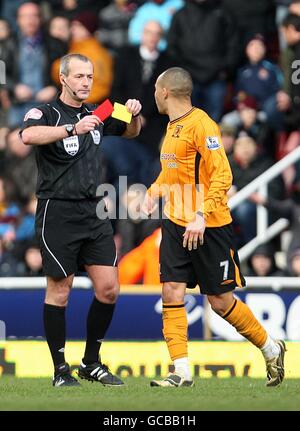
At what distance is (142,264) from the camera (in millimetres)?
12633

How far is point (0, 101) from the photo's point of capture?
14758 millimetres

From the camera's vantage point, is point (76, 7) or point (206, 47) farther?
point (76, 7)

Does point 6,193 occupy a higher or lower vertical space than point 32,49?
lower

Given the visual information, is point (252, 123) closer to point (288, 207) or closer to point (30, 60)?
point (288, 207)

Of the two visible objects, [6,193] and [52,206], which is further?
[6,193]

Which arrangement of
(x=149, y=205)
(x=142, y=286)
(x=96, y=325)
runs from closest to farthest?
(x=149, y=205), (x=96, y=325), (x=142, y=286)

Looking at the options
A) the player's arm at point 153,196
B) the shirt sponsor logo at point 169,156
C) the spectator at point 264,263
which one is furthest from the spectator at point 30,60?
the shirt sponsor logo at point 169,156

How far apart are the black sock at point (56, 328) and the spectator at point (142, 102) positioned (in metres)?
5.03

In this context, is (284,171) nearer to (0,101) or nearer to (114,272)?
(0,101)

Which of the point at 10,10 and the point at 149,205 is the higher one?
the point at 10,10

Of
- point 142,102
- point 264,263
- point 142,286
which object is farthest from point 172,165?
point 142,102

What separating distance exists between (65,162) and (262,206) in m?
4.74
